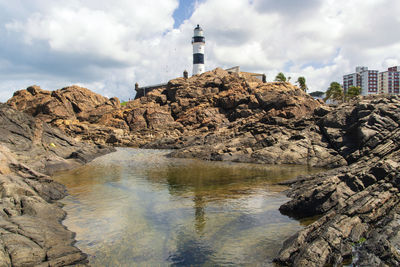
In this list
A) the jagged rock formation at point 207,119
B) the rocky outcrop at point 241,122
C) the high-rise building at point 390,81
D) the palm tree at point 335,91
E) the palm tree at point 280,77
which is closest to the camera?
the rocky outcrop at point 241,122

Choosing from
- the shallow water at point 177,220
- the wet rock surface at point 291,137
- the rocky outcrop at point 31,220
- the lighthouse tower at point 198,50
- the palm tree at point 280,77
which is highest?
the lighthouse tower at point 198,50

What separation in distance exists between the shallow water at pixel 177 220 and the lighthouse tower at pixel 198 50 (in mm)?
69069

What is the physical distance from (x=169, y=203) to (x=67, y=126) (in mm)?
52273

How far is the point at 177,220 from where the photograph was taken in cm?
1301

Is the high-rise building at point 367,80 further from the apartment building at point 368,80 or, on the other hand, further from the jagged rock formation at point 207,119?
the jagged rock formation at point 207,119

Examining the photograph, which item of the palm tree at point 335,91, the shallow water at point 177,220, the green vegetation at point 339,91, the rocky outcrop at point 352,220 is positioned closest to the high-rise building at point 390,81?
the green vegetation at point 339,91

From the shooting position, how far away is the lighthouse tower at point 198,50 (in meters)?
88.3

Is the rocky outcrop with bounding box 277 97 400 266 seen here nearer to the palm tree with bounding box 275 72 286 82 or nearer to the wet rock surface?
the wet rock surface

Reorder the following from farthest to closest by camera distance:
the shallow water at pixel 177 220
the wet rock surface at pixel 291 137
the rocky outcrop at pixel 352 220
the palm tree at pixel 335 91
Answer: the palm tree at pixel 335 91 < the shallow water at pixel 177 220 < the wet rock surface at pixel 291 137 < the rocky outcrop at pixel 352 220

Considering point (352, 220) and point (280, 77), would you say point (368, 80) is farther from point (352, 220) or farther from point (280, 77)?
point (352, 220)

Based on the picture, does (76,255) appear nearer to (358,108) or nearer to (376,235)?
(376,235)

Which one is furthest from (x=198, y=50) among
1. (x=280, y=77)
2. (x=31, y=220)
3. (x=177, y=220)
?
(x=31, y=220)

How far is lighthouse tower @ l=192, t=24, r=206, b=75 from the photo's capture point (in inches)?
3477

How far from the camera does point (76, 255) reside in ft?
30.1
